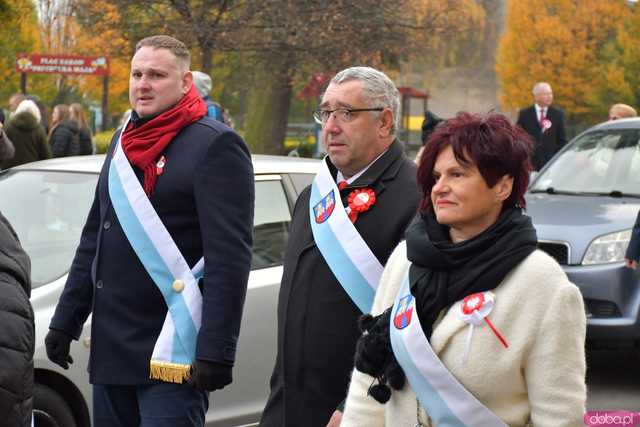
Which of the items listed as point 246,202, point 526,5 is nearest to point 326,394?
point 246,202

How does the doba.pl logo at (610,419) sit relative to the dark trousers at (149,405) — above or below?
above

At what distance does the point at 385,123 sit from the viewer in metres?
4.40

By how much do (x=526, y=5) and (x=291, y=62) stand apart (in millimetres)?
37022

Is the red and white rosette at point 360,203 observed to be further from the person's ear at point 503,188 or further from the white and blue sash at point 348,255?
the person's ear at point 503,188

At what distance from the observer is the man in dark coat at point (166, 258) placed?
4.44 metres

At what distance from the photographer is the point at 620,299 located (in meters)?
9.13

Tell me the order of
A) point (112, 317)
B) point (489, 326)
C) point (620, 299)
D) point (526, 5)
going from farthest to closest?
point (526, 5) < point (620, 299) < point (112, 317) < point (489, 326)

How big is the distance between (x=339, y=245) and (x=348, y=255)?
0.05 m

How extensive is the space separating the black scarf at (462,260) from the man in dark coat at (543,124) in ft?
42.6

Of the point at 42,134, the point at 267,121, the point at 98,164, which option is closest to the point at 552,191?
the point at 98,164

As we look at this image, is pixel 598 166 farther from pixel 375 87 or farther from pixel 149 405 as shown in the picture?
pixel 149 405

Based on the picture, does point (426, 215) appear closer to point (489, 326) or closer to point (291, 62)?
point (489, 326)

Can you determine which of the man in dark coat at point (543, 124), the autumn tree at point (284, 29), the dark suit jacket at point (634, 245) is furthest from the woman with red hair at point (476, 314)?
the autumn tree at point (284, 29)

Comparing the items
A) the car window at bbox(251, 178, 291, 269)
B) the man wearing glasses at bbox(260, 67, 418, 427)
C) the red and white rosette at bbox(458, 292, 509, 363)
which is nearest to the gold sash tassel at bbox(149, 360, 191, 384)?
the man wearing glasses at bbox(260, 67, 418, 427)
